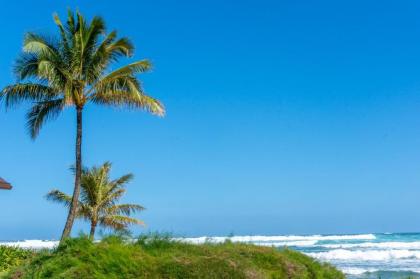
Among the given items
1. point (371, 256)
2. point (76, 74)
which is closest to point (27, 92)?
point (76, 74)

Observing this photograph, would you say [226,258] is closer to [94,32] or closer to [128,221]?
[94,32]

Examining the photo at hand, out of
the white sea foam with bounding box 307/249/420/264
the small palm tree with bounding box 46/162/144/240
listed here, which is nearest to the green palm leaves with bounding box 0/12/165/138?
the small palm tree with bounding box 46/162/144/240

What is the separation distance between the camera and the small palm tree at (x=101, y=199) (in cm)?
3019

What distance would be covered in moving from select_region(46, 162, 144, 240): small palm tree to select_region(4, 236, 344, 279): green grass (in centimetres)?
2274

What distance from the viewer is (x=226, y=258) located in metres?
7.34

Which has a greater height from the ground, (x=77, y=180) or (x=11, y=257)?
(x=77, y=180)

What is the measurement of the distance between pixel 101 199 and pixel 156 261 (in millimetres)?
24069

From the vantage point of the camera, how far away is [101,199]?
99.9 ft

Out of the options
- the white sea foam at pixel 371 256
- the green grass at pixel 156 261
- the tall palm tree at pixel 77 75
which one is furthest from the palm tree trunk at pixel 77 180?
the white sea foam at pixel 371 256

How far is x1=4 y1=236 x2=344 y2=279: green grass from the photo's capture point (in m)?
6.88

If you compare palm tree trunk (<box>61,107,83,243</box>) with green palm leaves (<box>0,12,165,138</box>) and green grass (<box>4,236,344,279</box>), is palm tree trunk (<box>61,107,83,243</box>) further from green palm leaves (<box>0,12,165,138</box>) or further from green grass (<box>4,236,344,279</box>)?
green grass (<box>4,236,344,279</box>)

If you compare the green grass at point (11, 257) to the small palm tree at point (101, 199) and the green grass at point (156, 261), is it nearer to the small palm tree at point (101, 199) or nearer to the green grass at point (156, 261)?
the green grass at point (156, 261)

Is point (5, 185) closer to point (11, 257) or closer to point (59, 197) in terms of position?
point (11, 257)

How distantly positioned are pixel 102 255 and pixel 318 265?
12.4ft
